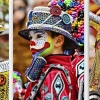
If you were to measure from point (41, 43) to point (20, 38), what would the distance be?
111 mm

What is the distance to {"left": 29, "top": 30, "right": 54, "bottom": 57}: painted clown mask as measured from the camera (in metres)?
1.61

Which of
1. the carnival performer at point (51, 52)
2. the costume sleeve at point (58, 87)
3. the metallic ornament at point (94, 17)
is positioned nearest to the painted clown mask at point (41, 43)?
the carnival performer at point (51, 52)

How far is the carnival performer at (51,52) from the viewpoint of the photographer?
159 centimetres

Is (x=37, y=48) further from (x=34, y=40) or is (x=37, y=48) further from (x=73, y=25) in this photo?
(x=73, y=25)

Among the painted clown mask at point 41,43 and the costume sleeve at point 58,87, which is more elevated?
the painted clown mask at point 41,43

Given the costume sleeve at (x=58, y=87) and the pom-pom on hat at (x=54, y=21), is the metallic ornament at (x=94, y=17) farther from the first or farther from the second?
the costume sleeve at (x=58, y=87)

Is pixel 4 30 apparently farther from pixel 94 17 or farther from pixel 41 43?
pixel 94 17

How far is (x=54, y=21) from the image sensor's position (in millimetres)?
1599

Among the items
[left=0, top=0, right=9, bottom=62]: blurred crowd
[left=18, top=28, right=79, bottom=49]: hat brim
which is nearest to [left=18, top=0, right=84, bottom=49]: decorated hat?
[left=18, top=28, right=79, bottom=49]: hat brim

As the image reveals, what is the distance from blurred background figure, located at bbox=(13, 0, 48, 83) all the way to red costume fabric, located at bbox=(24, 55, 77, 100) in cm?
10

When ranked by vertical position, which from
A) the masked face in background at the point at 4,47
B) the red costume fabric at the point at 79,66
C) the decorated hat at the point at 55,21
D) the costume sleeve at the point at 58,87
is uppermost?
the decorated hat at the point at 55,21

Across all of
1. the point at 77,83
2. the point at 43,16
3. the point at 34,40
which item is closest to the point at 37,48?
the point at 34,40

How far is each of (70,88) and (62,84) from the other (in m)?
0.05

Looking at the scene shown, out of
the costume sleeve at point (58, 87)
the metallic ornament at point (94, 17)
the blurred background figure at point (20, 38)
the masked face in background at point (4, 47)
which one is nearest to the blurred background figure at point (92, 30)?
the metallic ornament at point (94, 17)
